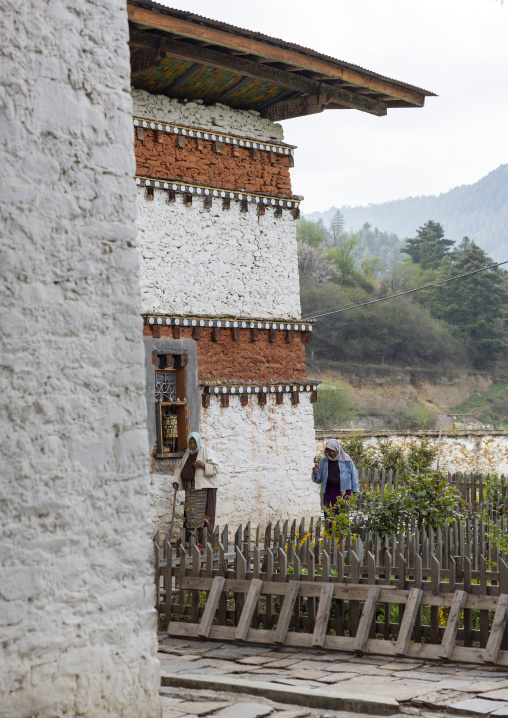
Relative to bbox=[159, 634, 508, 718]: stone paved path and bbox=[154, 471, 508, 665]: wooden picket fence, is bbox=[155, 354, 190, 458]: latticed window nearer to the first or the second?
bbox=[154, 471, 508, 665]: wooden picket fence

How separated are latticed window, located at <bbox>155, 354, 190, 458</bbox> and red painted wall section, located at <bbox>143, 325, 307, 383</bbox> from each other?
326 millimetres

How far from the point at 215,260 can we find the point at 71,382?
9250 mm

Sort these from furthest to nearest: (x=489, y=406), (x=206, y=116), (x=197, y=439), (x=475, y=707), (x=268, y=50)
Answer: (x=489, y=406)
(x=206, y=116)
(x=268, y=50)
(x=197, y=439)
(x=475, y=707)

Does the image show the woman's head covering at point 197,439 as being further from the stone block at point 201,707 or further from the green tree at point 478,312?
the green tree at point 478,312

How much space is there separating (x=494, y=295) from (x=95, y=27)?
175ft

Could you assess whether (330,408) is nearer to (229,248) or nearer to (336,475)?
(229,248)

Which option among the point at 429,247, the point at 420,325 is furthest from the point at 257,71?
the point at 429,247

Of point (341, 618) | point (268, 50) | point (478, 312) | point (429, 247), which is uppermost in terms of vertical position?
point (429, 247)

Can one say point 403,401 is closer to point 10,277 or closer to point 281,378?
point 281,378

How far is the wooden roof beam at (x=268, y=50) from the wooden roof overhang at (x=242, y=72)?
0.01m

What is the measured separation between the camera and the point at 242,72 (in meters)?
12.4

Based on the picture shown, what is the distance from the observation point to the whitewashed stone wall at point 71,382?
373 centimetres

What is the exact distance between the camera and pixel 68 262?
399 centimetres

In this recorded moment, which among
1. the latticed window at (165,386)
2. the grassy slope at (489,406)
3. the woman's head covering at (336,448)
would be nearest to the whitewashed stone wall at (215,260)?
the latticed window at (165,386)
